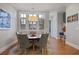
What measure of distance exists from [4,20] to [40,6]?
1018 millimetres

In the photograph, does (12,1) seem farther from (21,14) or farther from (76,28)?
(76,28)

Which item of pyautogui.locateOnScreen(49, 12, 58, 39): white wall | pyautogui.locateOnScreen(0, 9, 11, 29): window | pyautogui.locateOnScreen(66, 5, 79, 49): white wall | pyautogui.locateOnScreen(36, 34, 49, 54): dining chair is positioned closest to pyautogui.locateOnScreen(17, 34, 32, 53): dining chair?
pyautogui.locateOnScreen(36, 34, 49, 54): dining chair

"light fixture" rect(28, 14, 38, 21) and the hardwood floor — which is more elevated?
"light fixture" rect(28, 14, 38, 21)

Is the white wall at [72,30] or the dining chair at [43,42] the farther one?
the dining chair at [43,42]

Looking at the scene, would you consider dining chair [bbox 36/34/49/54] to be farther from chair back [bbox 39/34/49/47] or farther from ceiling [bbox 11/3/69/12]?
ceiling [bbox 11/3/69/12]

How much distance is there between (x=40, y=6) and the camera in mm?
3992

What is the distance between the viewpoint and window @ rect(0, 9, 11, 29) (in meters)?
3.95

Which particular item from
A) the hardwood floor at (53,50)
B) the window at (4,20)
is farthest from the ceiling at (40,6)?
the hardwood floor at (53,50)

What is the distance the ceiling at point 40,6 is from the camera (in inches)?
154

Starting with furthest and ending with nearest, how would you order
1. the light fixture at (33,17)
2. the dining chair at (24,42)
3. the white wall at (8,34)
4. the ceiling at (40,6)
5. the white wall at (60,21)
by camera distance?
the white wall at (60,21) → the dining chair at (24,42) → the light fixture at (33,17) → the white wall at (8,34) → the ceiling at (40,6)

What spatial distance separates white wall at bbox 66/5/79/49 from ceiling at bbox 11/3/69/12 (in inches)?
8.1

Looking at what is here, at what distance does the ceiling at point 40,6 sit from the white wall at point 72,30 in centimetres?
21

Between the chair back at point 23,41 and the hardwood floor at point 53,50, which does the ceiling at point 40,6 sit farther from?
the hardwood floor at point 53,50

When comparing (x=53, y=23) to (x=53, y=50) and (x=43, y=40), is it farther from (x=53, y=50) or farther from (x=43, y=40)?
(x=53, y=50)
